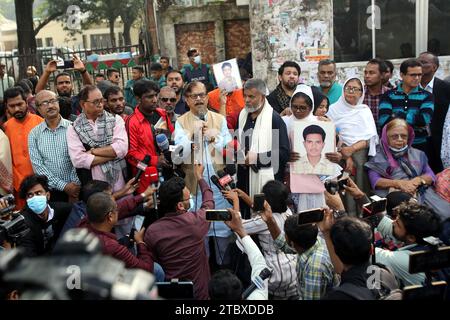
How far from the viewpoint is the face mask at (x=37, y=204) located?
381cm

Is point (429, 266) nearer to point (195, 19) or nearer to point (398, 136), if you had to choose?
point (398, 136)

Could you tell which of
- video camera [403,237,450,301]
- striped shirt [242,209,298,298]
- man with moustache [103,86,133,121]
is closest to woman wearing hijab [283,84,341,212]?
striped shirt [242,209,298,298]

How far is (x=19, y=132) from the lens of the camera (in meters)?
4.73

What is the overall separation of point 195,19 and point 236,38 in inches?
46.1

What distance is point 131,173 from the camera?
15.3 feet

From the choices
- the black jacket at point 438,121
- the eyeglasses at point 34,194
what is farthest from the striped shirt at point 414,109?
the eyeglasses at point 34,194

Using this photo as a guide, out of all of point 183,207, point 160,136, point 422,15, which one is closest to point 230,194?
point 183,207

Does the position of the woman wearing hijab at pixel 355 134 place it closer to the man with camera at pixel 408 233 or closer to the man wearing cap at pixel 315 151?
the man wearing cap at pixel 315 151

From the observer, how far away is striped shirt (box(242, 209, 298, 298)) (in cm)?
327

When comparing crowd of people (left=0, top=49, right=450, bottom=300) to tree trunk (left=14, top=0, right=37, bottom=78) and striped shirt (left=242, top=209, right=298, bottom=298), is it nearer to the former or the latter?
striped shirt (left=242, top=209, right=298, bottom=298)

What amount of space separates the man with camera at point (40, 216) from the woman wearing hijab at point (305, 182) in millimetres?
1957

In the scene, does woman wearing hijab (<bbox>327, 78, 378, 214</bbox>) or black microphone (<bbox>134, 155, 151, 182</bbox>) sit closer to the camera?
black microphone (<bbox>134, 155, 151, 182</bbox>)

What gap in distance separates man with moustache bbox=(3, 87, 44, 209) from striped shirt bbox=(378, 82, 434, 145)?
11.4 feet
